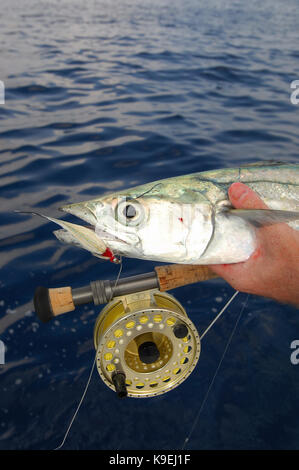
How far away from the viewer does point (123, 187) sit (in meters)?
5.27

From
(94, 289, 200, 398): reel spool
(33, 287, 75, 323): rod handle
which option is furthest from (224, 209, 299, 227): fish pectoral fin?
(33, 287, 75, 323): rod handle

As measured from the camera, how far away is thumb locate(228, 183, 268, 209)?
81.4 inches

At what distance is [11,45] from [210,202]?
16322 millimetres

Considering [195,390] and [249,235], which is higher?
[249,235]

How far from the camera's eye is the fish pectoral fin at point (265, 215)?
6.24 feet

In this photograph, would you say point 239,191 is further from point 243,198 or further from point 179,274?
point 179,274

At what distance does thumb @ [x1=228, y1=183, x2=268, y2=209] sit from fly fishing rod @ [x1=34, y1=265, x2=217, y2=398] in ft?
1.99

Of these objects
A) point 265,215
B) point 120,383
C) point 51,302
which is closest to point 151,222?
point 265,215

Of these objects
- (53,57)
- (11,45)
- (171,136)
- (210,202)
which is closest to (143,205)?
(210,202)

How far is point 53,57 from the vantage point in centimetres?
1352

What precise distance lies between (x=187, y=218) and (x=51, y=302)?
3.38 ft

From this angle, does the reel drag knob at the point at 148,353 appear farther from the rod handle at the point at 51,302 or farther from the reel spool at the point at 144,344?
the rod handle at the point at 51,302

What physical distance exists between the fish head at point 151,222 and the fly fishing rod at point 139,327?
0.98 feet

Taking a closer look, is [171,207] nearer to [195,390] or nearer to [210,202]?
[210,202]
